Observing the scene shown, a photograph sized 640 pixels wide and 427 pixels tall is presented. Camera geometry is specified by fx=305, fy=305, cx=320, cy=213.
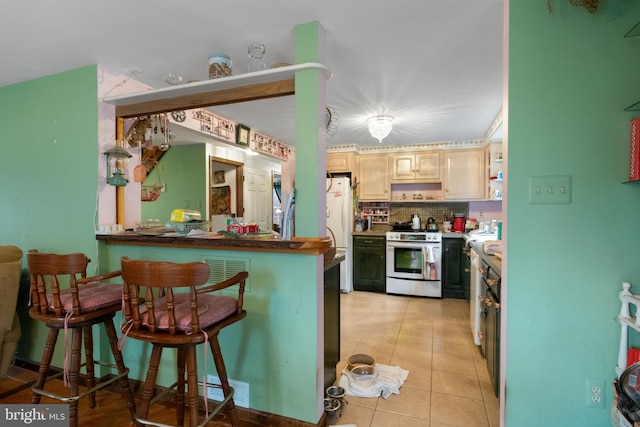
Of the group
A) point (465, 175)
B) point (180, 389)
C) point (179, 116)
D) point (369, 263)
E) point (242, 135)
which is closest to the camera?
point (180, 389)

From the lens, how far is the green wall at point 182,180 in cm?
422

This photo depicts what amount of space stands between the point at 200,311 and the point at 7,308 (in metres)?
1.73

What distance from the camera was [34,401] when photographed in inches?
63.6

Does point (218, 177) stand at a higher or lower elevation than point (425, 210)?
higher

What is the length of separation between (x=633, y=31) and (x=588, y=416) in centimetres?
163

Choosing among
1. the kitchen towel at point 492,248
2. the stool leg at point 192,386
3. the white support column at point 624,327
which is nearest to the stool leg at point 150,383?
the stool leg at point 192,386

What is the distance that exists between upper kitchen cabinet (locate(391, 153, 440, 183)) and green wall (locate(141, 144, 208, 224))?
2.83m

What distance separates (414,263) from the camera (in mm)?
4344

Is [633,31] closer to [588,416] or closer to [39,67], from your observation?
[588,416]

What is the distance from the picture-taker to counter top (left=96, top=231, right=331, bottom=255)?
1.53m

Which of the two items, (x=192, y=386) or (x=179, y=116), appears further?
(x=179, y=116)

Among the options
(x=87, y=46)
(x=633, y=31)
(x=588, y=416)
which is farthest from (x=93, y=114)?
(x=588, y=416)

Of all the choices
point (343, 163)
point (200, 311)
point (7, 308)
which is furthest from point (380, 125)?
point (7, 308)

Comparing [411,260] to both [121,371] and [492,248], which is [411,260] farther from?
[121,371]
